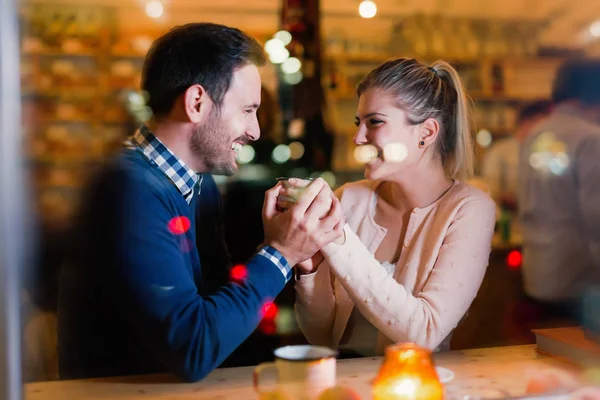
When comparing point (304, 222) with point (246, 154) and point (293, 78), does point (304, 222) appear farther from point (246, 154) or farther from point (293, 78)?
point (293, 78)

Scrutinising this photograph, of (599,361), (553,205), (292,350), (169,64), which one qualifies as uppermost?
(169,64)

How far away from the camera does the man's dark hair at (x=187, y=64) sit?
3.63 feet

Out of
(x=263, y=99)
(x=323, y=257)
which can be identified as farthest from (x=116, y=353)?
(x=263, y=99)

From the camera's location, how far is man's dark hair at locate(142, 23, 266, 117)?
1107mm

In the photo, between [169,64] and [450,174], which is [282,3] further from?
[450,174]

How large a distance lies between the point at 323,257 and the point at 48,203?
508 mm

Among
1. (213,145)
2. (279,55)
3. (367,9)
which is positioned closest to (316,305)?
(213,145)

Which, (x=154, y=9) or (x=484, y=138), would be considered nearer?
(x=154, y=9)

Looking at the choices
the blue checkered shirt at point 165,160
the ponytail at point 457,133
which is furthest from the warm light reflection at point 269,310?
the ponytail at point 457,133

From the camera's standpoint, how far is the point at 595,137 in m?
1.48

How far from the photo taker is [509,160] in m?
1.39

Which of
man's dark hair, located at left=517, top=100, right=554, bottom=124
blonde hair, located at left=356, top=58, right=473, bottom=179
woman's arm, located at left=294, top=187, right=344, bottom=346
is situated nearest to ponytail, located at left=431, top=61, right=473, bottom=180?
blonde hair, located at left=356, top=58, right=473, bottom=179

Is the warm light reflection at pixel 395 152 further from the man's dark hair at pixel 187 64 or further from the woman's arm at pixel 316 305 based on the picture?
the man's dark hair at pixel 187 64

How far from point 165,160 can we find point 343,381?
52cm
